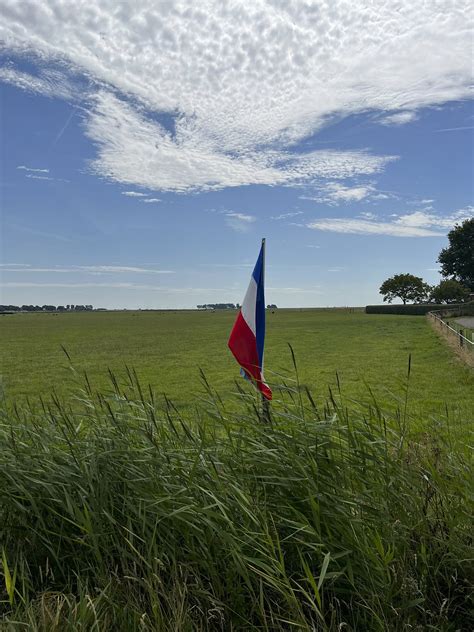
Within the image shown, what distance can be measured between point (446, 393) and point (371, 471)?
873cm

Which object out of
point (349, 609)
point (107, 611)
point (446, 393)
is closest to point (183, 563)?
point (107, 611)

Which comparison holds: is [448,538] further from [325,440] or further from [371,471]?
[325,440]

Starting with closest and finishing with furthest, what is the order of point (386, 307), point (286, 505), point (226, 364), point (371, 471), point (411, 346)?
point (286, 505)
point (371, 471)
point (226, 364)
point (411, 346)
point (386, 307)

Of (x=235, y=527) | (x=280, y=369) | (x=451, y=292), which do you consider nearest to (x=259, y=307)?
(x=235, y=527)

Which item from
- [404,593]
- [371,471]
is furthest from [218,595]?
[371,471]

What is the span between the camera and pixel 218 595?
2559 mm

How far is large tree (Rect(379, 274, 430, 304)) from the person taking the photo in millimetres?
101188

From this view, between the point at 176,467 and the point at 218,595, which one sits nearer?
the point at 218,595

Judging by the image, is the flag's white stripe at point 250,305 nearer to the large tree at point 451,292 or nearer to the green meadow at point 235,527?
the green meadow at point 235,527

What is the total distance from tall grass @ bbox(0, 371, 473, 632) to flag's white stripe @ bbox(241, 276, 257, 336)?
1.12 meters

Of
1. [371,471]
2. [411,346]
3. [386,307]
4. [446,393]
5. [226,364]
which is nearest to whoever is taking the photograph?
[371,471]

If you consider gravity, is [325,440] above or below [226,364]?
above

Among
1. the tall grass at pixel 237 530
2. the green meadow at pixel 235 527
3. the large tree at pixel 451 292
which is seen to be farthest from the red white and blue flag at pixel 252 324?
the large tree at pixel 451 292

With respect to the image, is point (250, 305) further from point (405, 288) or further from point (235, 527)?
point (405, 288)
